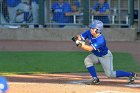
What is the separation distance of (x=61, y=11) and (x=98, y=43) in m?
12.6

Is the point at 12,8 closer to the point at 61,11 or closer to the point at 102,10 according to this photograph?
the point at 61,11

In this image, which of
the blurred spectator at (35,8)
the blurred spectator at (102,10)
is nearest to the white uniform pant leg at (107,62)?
the blurred spectator at (102,10)

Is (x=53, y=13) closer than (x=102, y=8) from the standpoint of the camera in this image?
No

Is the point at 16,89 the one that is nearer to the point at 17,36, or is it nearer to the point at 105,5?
the point at 17,36

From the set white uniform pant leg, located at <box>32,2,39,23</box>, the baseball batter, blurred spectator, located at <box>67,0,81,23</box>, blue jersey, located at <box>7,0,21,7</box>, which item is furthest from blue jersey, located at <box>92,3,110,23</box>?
the baseball batter

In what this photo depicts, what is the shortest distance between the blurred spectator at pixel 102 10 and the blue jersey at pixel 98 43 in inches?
472

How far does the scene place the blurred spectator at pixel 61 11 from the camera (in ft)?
69.3

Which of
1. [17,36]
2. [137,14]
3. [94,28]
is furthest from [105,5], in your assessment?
[94,28]

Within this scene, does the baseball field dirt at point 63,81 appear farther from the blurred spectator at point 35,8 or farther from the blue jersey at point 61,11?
the blurred spectator at point 35,8

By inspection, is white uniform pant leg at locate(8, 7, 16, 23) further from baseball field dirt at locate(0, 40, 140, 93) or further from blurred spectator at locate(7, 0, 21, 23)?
baseball field dirt at locate(0, 40, 140, 93)

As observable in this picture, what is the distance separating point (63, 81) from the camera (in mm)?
9867

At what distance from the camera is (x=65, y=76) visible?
10820mm

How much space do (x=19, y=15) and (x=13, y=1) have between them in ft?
2.40

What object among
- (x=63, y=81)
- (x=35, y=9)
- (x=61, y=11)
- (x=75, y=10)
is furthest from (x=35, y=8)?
(x=63, y=81)
